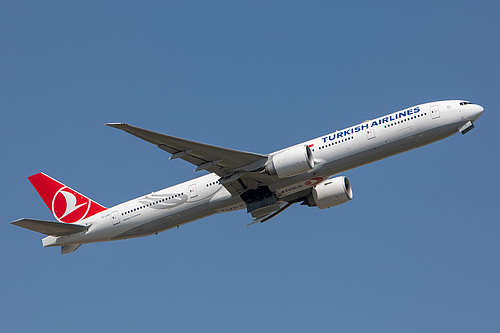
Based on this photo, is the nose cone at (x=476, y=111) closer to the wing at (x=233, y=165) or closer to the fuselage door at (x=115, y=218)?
the wing at (x=233, y=165)

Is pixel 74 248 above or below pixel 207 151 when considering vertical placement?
below

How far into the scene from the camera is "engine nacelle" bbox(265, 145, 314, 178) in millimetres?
36250

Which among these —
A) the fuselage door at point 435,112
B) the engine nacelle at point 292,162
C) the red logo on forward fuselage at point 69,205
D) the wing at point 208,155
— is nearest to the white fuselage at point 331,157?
the fuselage door at point 435,112

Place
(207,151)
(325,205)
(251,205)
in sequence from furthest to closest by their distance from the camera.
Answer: (325,205)
(251,205)
(207,151)

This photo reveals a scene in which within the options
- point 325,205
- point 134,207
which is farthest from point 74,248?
point 325,205

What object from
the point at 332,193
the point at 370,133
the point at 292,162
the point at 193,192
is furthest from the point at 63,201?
the point at 370,133

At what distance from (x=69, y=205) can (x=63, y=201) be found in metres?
0.61

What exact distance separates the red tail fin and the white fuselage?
3.62m

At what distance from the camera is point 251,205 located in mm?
39156

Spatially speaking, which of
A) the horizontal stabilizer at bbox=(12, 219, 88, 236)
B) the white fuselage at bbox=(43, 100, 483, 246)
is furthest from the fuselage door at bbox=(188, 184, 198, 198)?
the horizontal stabilizer at bbox=(12, 219, 88, 236)

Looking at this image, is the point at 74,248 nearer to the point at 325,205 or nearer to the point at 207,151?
the point at 207,151

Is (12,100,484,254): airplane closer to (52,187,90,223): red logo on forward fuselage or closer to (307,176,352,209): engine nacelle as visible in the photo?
(307,176,352,209): engine nacelle

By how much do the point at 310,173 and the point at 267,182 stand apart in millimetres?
2629

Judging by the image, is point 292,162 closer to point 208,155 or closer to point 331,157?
point 331,157
